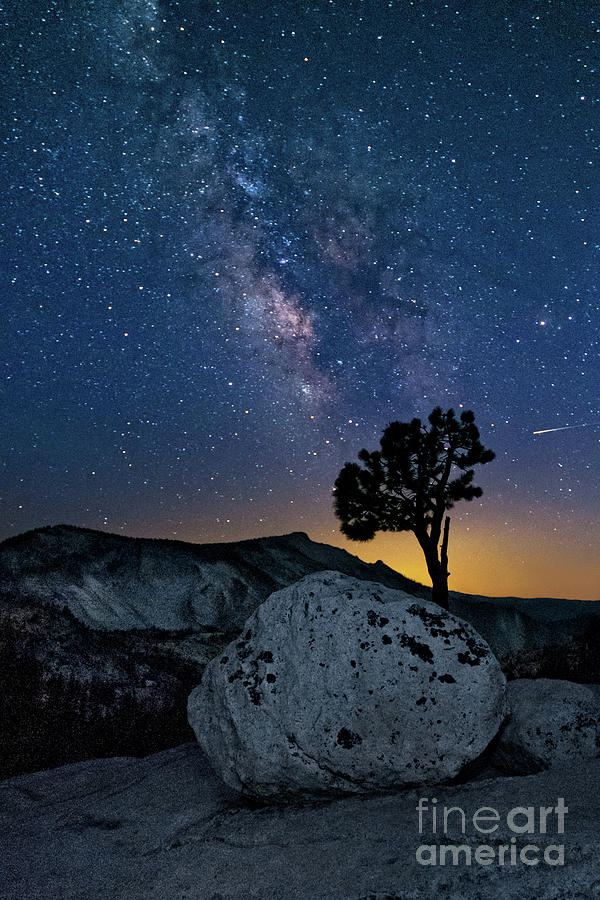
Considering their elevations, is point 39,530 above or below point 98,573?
above

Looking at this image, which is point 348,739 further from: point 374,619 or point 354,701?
point 374,619

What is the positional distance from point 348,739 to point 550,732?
7.34 feet

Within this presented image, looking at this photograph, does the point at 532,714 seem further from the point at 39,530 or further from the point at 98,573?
the point at 39,530

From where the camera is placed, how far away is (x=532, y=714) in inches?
218

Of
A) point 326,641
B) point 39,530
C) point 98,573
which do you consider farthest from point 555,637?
point 326,641

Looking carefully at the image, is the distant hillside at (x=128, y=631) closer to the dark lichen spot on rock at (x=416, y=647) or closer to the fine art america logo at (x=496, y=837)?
the dark lichen spot on rock at (x=416, y=647)

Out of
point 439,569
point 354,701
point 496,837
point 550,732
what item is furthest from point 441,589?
point 496,837

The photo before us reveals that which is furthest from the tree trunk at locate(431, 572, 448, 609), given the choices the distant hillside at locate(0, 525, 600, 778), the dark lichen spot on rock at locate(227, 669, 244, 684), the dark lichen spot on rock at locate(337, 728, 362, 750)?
the dark lichen spot on rock at locate(337, 728, 362, 750)

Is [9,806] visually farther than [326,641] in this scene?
Yes

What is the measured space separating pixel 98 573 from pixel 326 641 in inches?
685

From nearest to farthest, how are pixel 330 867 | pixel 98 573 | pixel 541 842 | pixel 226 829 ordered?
1. pixel 541 842
2. pixel 330 867
3. pixel 226 829
4. pixel 98 573

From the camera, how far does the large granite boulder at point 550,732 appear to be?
17.2 ft

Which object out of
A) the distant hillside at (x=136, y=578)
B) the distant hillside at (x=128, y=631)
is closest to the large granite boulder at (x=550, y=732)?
the distant hillside at (x=128, y=631)

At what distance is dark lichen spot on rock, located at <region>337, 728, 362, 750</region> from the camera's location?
190 inches
